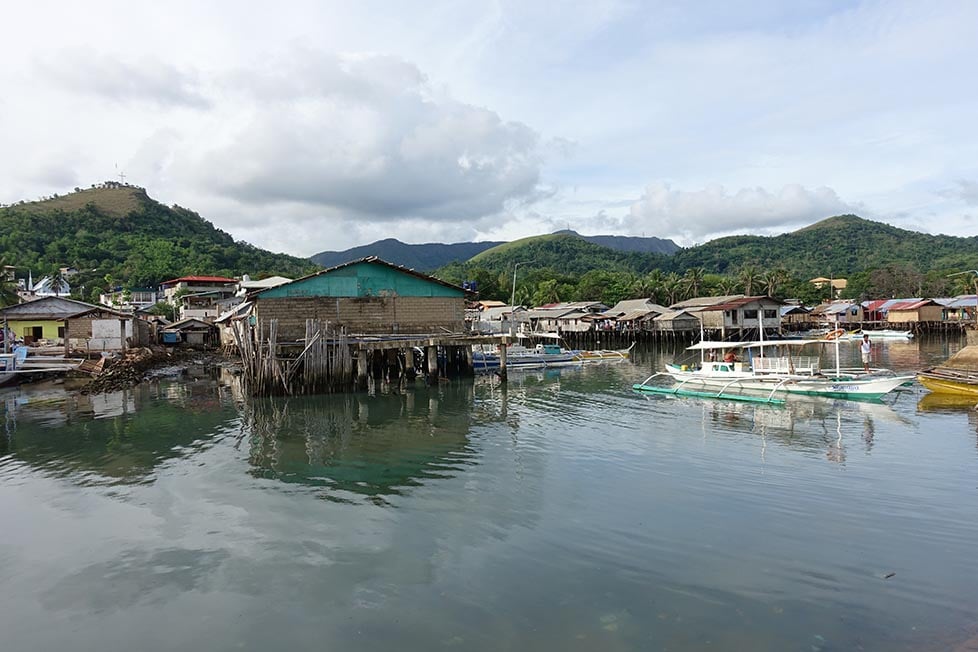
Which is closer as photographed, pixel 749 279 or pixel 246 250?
pixel 749 279

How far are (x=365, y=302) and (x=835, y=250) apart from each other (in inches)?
5841

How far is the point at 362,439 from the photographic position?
56.2ft

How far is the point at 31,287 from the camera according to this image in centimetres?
6888

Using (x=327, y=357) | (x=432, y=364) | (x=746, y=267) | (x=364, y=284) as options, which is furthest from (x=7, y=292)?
(x=746, y=267)

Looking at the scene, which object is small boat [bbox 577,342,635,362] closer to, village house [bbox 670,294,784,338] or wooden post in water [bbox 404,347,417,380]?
wooden post in water [bbox 404,347,417,380]

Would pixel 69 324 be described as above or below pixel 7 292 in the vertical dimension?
below

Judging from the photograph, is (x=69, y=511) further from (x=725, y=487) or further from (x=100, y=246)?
(x=100, y=246)

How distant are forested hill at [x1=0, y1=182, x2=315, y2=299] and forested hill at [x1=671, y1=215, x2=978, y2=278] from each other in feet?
348

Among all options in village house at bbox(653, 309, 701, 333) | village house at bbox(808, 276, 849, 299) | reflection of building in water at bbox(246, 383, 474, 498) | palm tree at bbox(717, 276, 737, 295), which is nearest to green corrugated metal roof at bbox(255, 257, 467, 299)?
reflection of building in water at bbox(246, 383, 474, 498)

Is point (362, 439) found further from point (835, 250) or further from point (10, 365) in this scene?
point (835, 250)

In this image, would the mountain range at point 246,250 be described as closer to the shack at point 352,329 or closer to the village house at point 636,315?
the shack at point 352,329

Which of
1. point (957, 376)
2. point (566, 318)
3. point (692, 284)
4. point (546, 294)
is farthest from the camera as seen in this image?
point (546, 294)

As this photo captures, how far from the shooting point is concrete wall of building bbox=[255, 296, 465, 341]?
28.8 meters

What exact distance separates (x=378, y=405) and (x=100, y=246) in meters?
84.8
